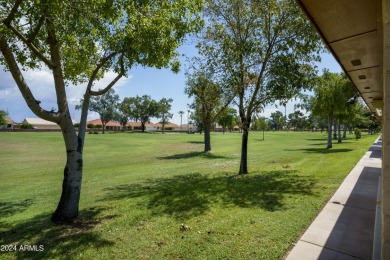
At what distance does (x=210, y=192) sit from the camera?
32.0 feet

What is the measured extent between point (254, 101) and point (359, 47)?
8.87 meters

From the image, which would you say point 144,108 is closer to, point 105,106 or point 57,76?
point 105,106

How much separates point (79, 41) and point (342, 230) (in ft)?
30.3

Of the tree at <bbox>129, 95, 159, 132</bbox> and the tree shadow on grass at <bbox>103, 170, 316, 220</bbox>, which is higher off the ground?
the tree at <bbox>129, 95, 159, 132</bbox>

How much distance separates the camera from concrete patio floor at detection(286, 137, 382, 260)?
4594 millimetres

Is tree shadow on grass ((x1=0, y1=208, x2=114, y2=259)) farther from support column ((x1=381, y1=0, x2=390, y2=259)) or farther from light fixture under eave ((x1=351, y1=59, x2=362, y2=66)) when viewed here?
light fixture under eave ((x1=351, y1=59, x2=362, y2=66))

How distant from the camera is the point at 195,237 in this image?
18.5ft

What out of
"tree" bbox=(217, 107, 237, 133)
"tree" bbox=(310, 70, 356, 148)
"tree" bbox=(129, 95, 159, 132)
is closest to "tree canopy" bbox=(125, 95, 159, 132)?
"tree" bbox=(129, 95, 159, 132)

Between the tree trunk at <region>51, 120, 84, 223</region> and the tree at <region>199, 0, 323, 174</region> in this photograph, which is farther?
the tree at <region>199, 0, 323, 174</region>

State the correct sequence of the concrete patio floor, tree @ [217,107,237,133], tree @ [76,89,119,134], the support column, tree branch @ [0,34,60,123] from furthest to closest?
tree @ [76,89,119,134] < tree @ [217,107,237,133] < tree branch @ [0,34,60,123] < the concrete patio floor < the support column

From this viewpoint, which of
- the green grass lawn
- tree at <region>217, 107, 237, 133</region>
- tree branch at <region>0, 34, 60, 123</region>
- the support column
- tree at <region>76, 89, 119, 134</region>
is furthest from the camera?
tree at <region>76, 89, 119, 134</region>

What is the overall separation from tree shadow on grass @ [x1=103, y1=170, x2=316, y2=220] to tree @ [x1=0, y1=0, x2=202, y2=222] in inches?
111

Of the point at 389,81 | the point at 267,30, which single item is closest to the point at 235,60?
the point at 267,30

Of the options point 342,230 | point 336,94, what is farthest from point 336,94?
point 342,230
